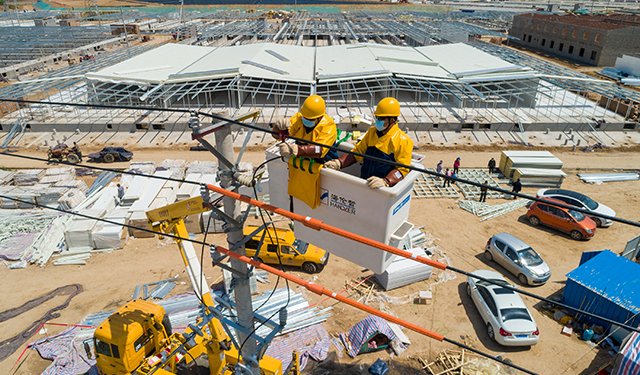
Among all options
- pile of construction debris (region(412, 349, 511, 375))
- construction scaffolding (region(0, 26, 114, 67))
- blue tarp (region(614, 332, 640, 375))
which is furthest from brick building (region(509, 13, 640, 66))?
construction scaffolding (region(0, 26, 114, 67))

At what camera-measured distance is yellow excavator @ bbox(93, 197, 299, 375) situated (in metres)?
8.76

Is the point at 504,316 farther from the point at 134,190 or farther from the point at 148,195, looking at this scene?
the point at 134,190

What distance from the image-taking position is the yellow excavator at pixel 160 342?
8.76 meters

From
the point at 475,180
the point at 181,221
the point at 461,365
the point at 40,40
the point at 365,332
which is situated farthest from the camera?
the point at 40,40

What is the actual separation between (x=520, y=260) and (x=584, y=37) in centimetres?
5042

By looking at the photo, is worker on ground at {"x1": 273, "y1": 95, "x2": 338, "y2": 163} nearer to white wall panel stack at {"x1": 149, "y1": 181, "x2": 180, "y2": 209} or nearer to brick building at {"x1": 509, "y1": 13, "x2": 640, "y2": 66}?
white wall panel stack at {"x1": 149, "y1": 181, "x2": 180, "y2": 209}

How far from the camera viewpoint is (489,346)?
11.9 metres

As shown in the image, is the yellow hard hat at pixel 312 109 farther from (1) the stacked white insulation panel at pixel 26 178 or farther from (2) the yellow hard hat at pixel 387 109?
(1) the stacked white insulation panel at pixel 26 178

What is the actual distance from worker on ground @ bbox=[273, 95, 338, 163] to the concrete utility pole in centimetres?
82

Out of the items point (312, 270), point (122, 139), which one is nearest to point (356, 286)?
point (312, 270)

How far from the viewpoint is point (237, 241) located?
6.02m

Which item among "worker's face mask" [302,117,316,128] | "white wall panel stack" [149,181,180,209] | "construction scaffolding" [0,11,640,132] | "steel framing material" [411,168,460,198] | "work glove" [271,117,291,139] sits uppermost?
"worker's face mask" [302,117,316,128]

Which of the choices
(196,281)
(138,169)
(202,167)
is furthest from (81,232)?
(196,281)

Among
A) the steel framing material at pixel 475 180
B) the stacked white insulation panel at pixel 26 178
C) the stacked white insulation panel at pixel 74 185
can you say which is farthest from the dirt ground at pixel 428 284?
the stacked white insulation panel at pixel 26 178
